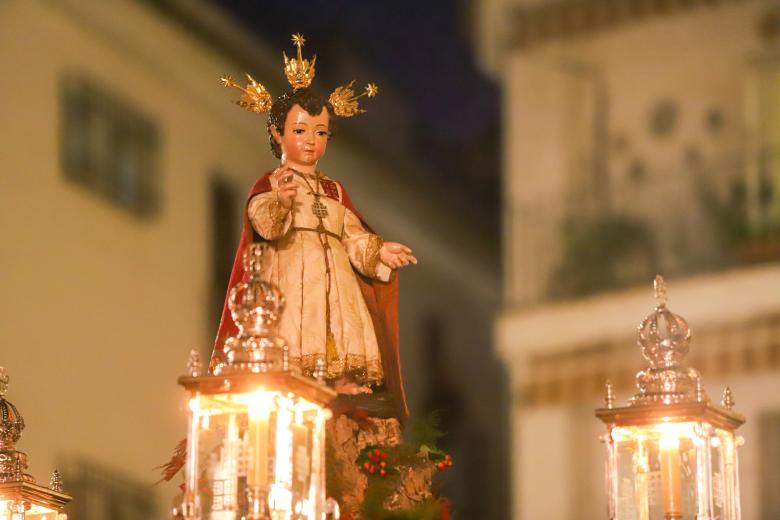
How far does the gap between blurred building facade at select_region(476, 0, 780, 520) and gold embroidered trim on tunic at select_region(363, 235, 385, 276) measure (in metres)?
8.14

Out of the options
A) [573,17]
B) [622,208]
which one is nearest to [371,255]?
[622,208]

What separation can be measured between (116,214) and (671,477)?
999 cm

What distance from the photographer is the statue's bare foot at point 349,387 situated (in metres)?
8.96

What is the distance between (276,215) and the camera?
905cm

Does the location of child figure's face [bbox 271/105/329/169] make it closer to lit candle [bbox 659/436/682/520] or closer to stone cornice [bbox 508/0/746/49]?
lit candle [bbox 659/436/682/520]

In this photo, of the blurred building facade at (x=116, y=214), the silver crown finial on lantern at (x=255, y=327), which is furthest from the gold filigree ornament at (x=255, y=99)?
the blurred building facade at (x=116, y=214)

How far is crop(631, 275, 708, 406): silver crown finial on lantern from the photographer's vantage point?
30.2ft

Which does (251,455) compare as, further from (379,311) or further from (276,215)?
(379,311)

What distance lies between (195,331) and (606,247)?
356 centimetres

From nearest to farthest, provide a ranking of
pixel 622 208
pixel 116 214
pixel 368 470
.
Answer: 1. pixel 368 470
2. pixel 622 208
3. pixel 116 214

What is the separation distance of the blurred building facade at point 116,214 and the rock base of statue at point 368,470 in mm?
7397

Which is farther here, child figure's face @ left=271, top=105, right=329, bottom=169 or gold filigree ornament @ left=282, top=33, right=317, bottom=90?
gold filigree ornament @ left=282, top=33, right=317, bottom=90

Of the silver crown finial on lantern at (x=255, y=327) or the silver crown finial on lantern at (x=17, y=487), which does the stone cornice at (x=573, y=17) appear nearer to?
the silver crown finial on lantern at (x=17, y=487)

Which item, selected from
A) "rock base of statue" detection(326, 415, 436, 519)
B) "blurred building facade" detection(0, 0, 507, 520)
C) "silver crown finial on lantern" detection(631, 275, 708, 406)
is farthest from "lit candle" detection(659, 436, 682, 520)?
"blurred building facade" detection(0, 0, 507, 520)
